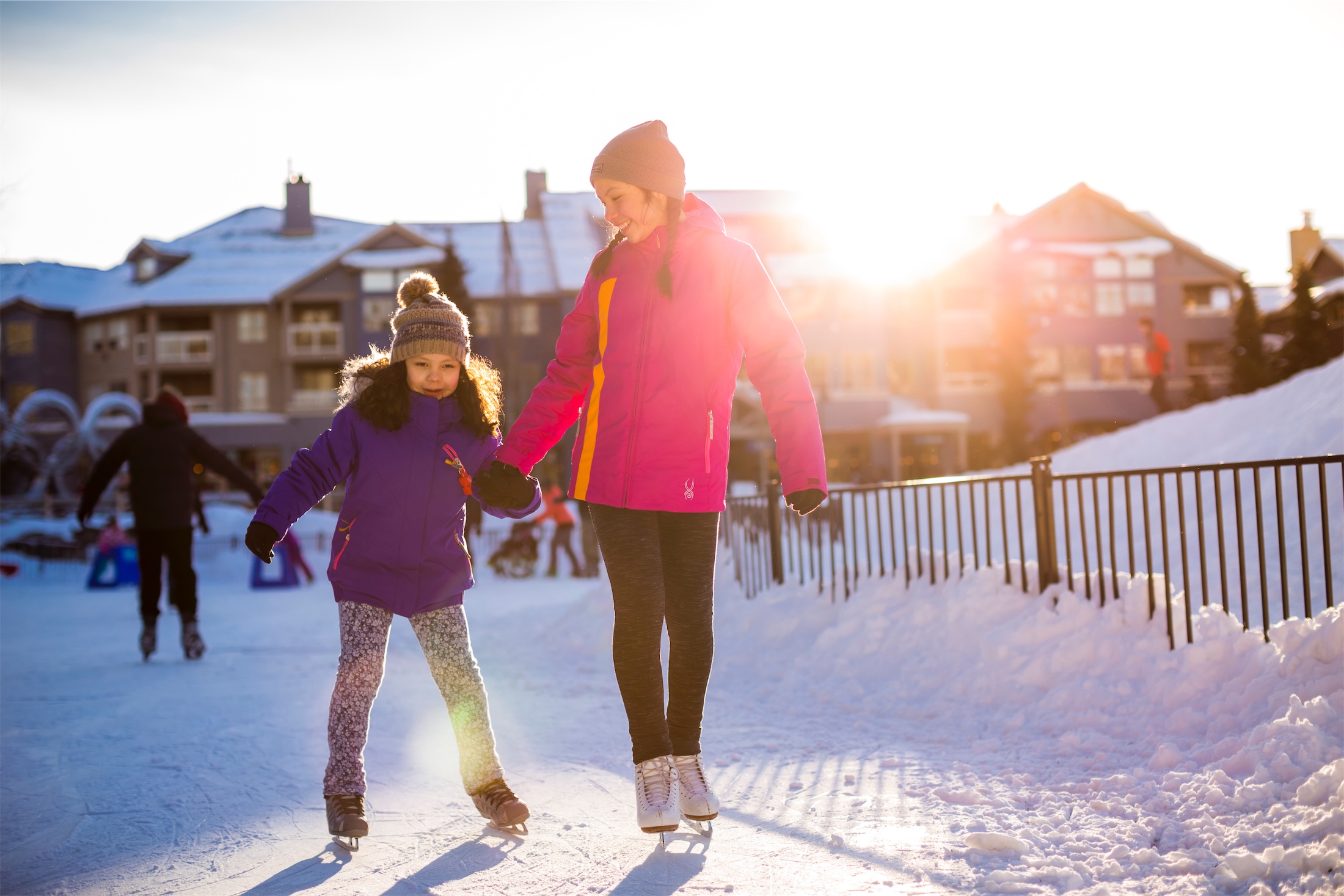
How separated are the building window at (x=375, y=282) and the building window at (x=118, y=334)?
10850 millimetres

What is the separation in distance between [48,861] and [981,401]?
38.0 metres

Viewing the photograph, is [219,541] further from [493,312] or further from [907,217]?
[907,217]

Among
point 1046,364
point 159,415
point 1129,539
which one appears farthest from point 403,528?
point 1046,364

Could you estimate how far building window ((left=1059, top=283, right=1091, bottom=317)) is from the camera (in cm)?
3903

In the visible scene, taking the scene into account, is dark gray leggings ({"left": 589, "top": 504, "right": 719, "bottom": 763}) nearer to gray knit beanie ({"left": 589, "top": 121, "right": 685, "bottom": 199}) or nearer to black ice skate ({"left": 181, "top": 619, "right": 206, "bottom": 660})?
gray knit beanie ({"left": 589, "top": 121, "right": 685, "bottom": 199})

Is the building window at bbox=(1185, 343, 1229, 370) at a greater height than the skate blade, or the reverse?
the building window at bbox=(1185, 343, 1229, 370)

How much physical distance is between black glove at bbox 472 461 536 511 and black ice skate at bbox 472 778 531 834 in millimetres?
873

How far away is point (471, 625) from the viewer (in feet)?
34.6

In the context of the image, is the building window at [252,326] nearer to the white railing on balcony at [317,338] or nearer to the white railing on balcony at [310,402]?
the white railing on balcony at [317,338]

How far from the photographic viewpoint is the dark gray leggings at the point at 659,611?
300 cm

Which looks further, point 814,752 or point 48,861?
point 814,752

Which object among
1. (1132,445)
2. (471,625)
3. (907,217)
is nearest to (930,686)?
(471,625)

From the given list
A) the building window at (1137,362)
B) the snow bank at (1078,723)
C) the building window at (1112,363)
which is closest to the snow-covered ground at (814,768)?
the snow bank at (1078,723)

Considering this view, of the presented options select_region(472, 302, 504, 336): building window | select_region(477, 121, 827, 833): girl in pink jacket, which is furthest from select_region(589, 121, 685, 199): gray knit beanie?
select_region(472, 302, 504, 336): building window
